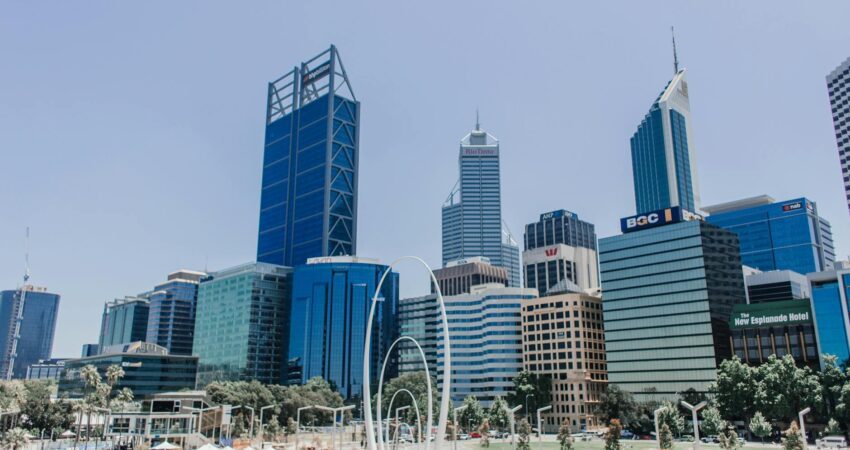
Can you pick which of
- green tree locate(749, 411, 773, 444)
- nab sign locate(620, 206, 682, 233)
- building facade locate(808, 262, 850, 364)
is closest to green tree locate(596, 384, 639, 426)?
green tree locate(749, 411, 773, 444)

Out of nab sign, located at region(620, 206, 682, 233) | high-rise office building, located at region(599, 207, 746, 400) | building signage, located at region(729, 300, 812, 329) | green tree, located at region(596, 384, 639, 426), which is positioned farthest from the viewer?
nab sign, located at region(620, 206, 682, 233)

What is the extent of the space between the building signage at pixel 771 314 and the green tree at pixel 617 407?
32.1m

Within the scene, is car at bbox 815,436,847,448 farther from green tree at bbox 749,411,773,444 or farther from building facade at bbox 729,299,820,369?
building facade at bbox 729,299,820,369

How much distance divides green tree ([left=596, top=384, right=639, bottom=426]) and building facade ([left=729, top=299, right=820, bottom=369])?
1169 inches

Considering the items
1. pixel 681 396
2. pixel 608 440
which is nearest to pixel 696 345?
pixel 681 396

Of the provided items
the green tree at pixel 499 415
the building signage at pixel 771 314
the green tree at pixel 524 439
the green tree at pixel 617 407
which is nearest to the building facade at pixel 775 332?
the building signage at pixel 771 314

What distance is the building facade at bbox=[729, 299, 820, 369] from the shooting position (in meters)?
153

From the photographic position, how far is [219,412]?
13888cm

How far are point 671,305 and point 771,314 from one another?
2843 centimetres

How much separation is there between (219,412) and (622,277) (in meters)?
117

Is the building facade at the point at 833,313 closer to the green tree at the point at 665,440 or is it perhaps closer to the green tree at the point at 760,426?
the green tree at the point at 760,426

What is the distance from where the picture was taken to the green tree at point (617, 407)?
515 ft

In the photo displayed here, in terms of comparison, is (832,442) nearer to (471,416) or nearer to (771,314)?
(771,314)

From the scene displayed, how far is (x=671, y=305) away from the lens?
184250mm
